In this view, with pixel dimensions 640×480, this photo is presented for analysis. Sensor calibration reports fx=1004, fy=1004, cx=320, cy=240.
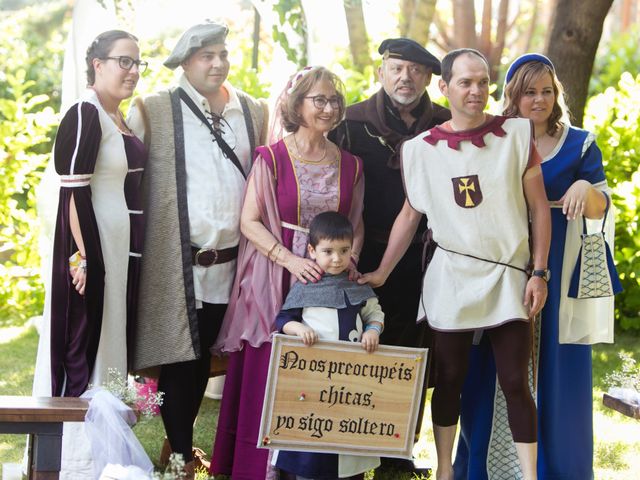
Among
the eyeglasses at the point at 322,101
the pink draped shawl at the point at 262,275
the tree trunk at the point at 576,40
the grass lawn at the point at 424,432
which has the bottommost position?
the grass lawn at the point at 424,432

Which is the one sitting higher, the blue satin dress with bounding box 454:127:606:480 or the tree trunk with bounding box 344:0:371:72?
the tree trunk with bounding box 344:0:371:72

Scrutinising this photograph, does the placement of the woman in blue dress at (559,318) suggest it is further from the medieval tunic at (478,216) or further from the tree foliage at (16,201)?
the tree foliage at (16,201)

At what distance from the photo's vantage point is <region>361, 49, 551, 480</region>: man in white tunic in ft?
12.7

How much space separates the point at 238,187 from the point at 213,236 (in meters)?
0.24

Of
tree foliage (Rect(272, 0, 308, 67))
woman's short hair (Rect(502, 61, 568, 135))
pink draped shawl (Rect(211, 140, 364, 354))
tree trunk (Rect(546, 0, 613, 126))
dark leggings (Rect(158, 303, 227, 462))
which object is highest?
tree trunk (Rect(546, 0, 613, 126))

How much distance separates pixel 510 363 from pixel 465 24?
12.3 meters

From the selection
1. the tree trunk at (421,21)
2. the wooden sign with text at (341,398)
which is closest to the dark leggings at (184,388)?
the wooden sign with text at (341,398)

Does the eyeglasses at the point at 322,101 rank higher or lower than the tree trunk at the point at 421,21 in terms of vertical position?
lower

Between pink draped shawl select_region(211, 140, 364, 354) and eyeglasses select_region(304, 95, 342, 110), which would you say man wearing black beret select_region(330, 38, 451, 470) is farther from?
eyeglasses select_region(304, 95, 342, 110)

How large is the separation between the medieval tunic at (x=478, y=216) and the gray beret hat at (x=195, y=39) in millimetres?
1039

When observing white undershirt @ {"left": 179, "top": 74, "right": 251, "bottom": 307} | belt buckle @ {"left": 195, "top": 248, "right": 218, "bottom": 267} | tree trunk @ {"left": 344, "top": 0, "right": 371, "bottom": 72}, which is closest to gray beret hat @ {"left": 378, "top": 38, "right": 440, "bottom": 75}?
white undershirt @ {"left": 179, "top": 74, "right": 251, "bottom": 307}

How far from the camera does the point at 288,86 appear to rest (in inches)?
169

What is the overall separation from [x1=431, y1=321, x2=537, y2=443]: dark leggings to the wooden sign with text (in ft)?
0.52

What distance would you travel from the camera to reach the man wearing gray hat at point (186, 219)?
14.1 feet
